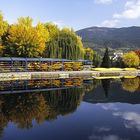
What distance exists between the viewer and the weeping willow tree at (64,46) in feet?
208

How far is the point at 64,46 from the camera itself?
64.6m

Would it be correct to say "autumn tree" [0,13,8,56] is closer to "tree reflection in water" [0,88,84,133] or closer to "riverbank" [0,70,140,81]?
"riverbank" [0,70,140,81]

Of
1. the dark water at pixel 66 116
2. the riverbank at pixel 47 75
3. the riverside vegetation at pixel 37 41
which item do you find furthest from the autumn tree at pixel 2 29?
the dark water at pixel 66 116

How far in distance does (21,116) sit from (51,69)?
38726mm

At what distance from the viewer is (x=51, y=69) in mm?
59094

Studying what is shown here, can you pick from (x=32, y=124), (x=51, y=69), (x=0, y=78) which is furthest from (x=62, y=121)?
(x=51, y=69)

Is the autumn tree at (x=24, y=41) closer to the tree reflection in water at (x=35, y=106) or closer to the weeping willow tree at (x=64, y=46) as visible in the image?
the weeping willow tree at (x=64, y=46)

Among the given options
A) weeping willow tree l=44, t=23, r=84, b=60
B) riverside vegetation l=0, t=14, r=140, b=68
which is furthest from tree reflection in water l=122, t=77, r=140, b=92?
weeping willow tree l=44, t=23, r=84, b=60

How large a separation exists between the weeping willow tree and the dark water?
30996mm

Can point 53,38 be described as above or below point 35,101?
above

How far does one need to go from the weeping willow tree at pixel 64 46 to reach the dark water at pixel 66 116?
102ft

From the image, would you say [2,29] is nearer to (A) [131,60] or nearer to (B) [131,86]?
(B) [131,86]

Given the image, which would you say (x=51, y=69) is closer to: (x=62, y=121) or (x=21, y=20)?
(x=21, y=20)

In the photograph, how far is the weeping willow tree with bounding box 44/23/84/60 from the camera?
208 ft
